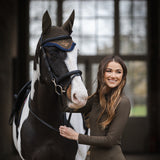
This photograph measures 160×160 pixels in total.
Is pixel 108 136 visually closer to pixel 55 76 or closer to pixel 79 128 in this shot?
pixel 55 76

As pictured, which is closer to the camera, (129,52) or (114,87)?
(114,87)

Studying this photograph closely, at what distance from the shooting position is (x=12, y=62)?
18.1 ft

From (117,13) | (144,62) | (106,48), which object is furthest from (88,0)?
(144,62)

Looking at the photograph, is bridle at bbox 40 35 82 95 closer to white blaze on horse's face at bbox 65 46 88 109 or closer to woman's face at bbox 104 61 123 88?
white blaze on horse's face at bbox 65 46 88 109

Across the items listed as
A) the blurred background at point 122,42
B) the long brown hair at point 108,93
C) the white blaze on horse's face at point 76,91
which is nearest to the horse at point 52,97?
the white blaze on horse's face at point 76,91

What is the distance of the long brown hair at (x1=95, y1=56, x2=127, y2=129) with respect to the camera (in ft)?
4.83

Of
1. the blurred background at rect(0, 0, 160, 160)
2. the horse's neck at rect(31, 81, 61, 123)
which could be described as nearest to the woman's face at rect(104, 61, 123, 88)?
the horse's neck at rect(31, 81, 61, 123)

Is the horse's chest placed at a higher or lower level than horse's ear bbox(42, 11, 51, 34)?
lower

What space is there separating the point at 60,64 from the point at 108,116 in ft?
1.33

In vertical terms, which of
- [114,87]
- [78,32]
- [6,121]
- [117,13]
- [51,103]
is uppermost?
[117,13]

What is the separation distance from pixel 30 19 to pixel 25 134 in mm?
4353

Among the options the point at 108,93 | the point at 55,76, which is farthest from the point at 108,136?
the point at 55,76

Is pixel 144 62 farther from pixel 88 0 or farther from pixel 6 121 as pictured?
pixel 6 121

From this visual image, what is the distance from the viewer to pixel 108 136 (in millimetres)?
1447
